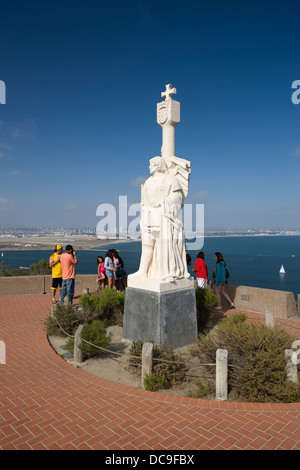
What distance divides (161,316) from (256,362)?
208 cm

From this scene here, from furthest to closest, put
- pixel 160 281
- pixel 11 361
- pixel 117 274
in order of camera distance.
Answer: pixel 117 274, pixel 160 281, pixel 11 361

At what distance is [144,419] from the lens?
12.1ft

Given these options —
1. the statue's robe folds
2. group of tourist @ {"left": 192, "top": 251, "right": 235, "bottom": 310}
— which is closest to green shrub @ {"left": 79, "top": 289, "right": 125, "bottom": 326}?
the statue's robe folds

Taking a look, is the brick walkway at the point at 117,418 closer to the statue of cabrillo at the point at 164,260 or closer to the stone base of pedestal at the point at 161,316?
the stone base of pedestal at the point at 161,316

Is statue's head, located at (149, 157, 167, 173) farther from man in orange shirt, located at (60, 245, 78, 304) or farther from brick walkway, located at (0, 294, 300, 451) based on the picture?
brick walkway, located at (0, 294, 300, 451)

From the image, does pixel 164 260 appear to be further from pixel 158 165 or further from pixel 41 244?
pixel 41 244

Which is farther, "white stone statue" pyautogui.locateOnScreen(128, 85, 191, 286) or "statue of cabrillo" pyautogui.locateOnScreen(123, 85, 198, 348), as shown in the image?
"white stone statue" pyautogui.locateOnScreen(128, 85, 191, 286)

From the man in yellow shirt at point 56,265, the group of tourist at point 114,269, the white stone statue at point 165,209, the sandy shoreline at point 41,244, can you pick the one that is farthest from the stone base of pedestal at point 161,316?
the sandy shoreline at point 41,244

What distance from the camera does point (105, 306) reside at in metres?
7.94

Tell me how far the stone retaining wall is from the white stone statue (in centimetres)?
370

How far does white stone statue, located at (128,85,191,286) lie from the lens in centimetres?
649
